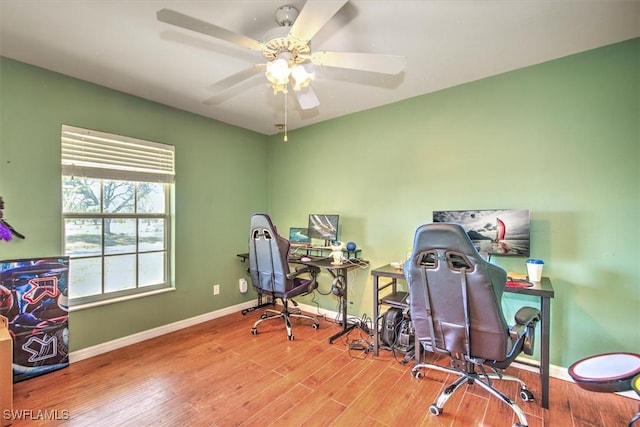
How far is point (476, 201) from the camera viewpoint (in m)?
2.61

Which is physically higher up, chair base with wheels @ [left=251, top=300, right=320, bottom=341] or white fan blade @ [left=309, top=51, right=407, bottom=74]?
white fan blade @ [left=309, top=51, right=407, bottom=74]

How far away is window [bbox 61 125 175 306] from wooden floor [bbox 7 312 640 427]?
0.69 meters

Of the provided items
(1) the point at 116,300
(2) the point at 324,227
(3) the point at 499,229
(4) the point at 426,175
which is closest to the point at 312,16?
(4) the point at 426,175

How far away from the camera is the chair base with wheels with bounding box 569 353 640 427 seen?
154 cm

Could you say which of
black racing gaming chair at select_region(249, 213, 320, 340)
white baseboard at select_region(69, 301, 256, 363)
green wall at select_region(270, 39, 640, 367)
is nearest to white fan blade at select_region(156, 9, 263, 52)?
black racing gaming chair at select_region(249, 213, 320, 340)

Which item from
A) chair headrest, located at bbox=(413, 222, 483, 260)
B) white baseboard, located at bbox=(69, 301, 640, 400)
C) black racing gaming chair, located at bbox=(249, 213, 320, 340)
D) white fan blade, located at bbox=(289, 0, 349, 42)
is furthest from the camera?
black racing gaming chair, located at bbox=(249, 213, 320, 340)

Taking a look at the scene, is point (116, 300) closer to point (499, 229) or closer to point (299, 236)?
point (299, 236)

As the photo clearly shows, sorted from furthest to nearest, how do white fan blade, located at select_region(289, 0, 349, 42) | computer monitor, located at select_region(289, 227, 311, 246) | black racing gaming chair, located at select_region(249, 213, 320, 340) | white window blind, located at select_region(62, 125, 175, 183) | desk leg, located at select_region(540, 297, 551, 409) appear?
computer monitor, located at select_region(289, 227, 311, 246) < black racing gaming chair, located at select_region(249, 213, 320, 340) < white window blind, located at select_region(62, 125, 175, 183) < desk leg, located at select_region(540, 297, 551, 409) < white fan blade, located at select_region(289, 0, 349, 42)

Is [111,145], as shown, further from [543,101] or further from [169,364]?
[543,101]

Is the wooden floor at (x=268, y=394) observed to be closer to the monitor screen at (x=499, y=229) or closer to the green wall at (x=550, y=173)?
the green wall at (x=550, y=173)

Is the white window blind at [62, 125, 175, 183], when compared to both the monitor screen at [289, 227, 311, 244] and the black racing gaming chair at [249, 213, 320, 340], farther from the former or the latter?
the monitor screen at [289, 227, 311, 244]

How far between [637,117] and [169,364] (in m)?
4.00

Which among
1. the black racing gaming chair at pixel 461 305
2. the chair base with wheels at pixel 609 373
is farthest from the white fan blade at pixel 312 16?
the chair base with wheels at pixel 609 373

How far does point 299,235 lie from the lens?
12.2 ft
